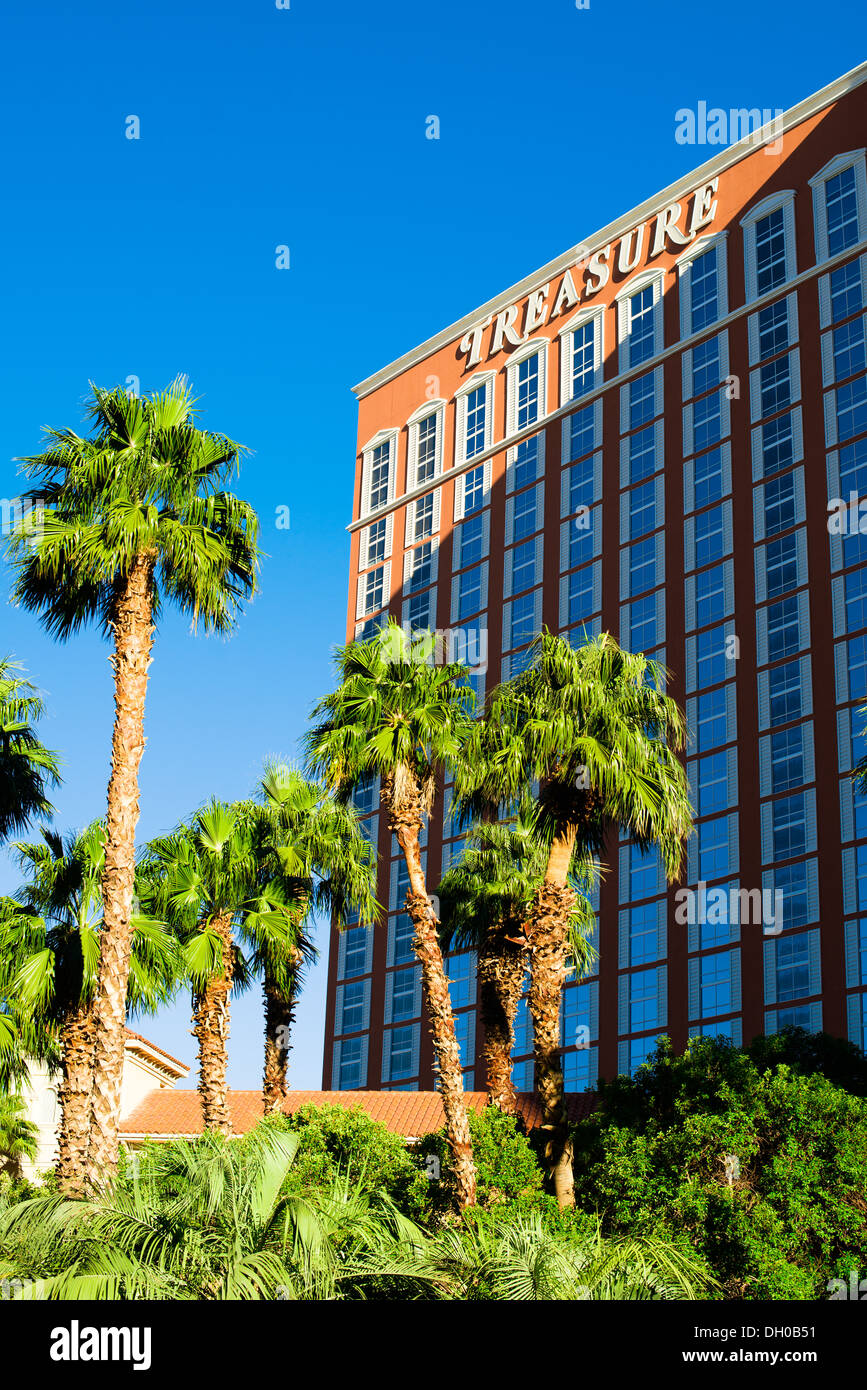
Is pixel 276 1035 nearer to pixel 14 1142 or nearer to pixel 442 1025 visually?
pixel 442 1025

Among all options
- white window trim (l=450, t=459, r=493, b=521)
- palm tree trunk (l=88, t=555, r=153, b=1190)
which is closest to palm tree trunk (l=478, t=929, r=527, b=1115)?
palm tree trunk (l=88, t=555, r=153, b=1190)

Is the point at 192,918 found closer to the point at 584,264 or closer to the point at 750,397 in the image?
the point at 750,397

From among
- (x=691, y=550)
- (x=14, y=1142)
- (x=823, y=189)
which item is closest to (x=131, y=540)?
(x=14, y=1142)

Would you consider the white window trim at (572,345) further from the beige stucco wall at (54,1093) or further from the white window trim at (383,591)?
the beige stucco wall at (54,1093)

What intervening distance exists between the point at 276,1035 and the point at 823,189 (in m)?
58.8

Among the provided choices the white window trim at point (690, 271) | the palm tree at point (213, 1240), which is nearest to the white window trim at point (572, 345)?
the white window trim at point (690, 271)

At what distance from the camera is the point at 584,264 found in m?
89.1

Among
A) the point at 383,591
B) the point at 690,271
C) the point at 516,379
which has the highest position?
the point at 690,271

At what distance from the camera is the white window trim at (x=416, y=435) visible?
95.8 metres

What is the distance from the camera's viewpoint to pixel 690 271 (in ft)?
270

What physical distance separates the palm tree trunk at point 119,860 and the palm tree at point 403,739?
4500mm

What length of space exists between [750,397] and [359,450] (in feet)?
110

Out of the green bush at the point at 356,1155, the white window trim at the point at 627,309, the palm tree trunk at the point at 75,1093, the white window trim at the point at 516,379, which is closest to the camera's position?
the palm tree trunk at the point at 75,1093
